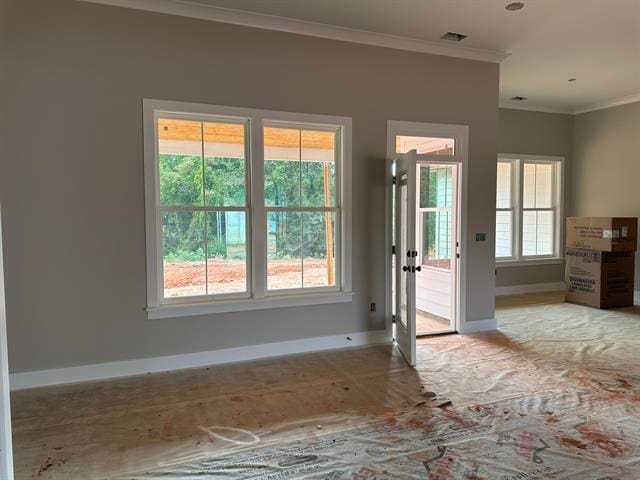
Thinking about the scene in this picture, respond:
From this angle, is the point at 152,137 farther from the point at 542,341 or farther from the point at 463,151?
the point at 542,341

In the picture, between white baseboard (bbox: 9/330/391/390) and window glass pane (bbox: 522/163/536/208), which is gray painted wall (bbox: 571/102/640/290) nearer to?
window glass pane (bbox: 522/163/536/208)

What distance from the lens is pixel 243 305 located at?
4.03 meters

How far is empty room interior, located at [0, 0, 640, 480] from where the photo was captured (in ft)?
8.74

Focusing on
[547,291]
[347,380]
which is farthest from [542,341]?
[547,291]

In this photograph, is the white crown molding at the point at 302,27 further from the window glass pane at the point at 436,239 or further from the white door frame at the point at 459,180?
the window glass pane at the point at 436,239

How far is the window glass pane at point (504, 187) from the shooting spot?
7266 millimetres

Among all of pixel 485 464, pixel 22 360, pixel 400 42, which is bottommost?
pixel 485 464

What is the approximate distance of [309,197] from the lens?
4352mm

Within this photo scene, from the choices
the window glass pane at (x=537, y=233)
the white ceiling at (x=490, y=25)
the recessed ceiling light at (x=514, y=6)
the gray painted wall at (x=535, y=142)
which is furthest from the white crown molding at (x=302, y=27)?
the window glass pane at (x=537, y=233)

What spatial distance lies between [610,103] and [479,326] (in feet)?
15.6

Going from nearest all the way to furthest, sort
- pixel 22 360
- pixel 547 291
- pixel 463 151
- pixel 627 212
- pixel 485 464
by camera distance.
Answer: pixel 485 464 < pixel 22 360 < pixel 463 151 < pixel 627 212 < pixel 547 291

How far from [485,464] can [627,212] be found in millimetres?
6207

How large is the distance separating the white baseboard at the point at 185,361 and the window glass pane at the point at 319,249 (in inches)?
24.0

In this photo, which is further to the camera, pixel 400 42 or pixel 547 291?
pixel 547 291
